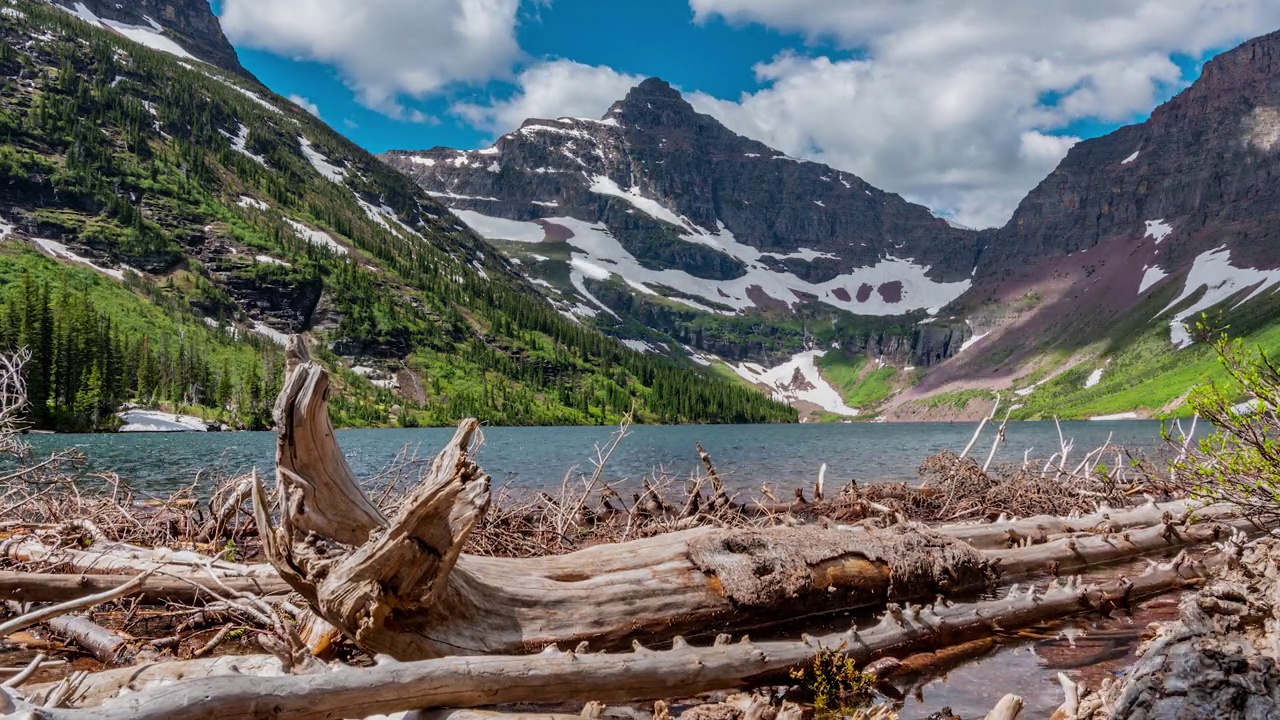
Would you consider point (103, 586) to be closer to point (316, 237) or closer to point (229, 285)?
point (229, 285)

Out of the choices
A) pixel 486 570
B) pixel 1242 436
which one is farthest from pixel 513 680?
pixel 1242 436

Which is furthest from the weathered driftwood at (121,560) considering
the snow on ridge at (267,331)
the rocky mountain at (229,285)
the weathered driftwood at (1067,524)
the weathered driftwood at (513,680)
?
the snow on ridge at (267,331)

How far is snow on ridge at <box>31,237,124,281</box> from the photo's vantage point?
132875 millimetres

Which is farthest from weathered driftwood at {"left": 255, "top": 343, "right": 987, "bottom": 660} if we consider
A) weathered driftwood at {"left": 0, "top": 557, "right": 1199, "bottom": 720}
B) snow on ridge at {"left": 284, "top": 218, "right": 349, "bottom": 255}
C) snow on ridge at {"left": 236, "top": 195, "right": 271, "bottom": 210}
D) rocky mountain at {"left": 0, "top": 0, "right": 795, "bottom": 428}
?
snow on ridge at {"left": 236, "top": 195, "right": 271, "bottom": 210}

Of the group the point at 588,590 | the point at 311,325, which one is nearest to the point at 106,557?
the point at 588,590

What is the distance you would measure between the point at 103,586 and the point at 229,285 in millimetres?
171912

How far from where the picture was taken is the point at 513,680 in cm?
523

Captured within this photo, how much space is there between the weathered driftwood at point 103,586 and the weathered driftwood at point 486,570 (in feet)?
7.56

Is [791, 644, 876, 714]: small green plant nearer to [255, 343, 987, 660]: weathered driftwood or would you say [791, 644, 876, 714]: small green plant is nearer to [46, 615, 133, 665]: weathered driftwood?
[255, 343, 987, 660]: weathered driftwood

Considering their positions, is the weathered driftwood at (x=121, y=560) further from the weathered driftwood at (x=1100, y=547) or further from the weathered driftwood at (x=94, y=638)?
the weathered driftwood at (x=1100, y=547)

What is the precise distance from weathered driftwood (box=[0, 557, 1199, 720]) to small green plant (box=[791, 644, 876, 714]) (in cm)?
14

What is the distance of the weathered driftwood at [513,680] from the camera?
4.06m

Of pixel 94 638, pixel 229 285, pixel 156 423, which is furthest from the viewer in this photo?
pixel 229 285

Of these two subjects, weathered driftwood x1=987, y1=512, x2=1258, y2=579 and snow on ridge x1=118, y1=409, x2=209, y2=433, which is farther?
snow on ridge x1=118, y1=409, x2=209, y2=433
